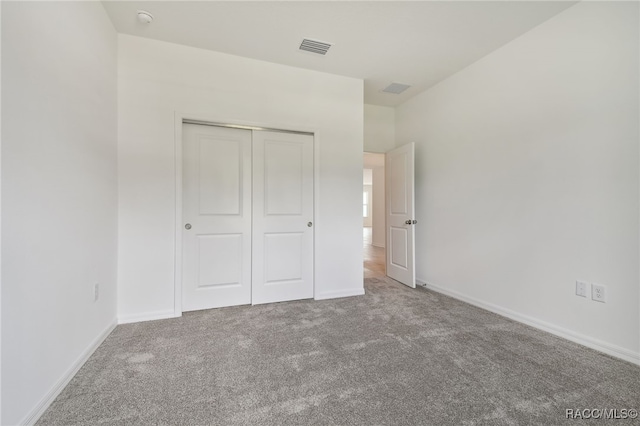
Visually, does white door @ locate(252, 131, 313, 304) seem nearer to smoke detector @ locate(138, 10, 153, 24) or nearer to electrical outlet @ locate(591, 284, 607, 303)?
smoke detector @ locate(138, 10, 153, 24)

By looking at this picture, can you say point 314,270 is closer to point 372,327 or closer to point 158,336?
point 372,327

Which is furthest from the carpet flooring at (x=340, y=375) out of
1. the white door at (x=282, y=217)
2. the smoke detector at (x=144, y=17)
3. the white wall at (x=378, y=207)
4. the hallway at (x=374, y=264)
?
the white wall at (x=378, y=207)

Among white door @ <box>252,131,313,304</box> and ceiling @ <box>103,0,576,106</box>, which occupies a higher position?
ceiling @ <box>103,0,576,106</box>

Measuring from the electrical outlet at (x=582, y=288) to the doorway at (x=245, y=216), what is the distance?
237cm

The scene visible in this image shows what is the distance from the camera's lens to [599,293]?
6.33 feet

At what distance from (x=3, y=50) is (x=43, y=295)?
1155 mm

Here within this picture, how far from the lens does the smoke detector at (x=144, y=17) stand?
83.7 inches

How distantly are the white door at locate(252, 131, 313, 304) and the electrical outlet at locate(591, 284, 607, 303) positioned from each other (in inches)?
96.0

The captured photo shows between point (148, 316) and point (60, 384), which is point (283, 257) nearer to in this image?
point (148, 316)

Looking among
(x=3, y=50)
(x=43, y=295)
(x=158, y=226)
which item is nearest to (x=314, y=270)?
(x=158, y=226)

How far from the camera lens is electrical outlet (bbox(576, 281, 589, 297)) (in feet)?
6.57

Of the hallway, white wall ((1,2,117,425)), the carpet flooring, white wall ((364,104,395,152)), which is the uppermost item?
white wall ((364,104,395,152))

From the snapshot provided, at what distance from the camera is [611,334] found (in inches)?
73.7

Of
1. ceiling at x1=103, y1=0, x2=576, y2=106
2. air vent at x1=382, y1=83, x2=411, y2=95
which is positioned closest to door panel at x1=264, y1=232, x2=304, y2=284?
ceiling at x1=103, y1=0, x2=576, y2=106
